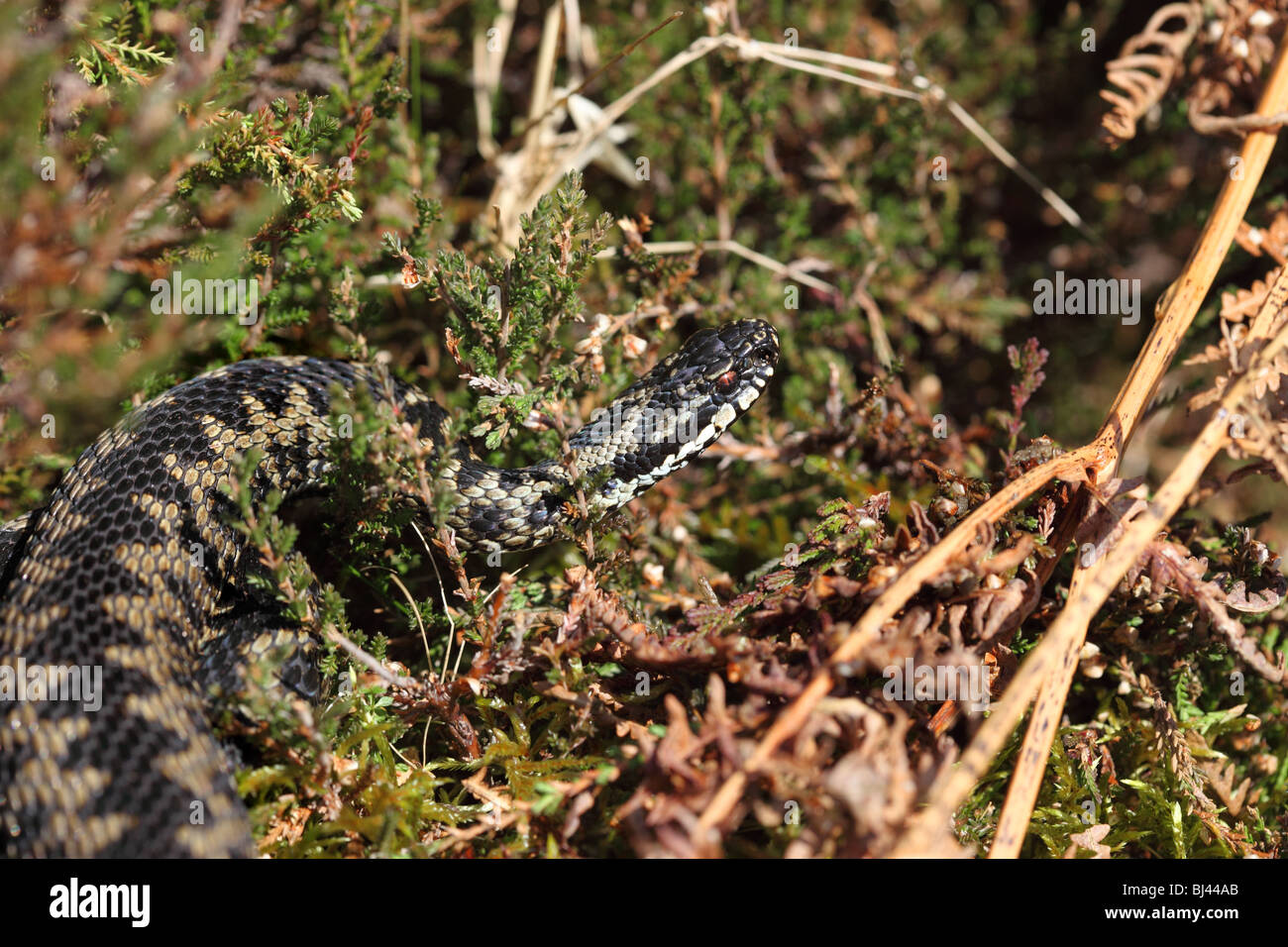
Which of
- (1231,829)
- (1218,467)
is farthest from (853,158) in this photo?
(1231,829)

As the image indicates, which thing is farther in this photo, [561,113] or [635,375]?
[561,113]

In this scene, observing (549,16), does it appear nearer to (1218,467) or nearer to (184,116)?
(184,116)

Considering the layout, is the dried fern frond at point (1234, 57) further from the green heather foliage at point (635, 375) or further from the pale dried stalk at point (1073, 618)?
the pale dried stalk at point (1073, 618)

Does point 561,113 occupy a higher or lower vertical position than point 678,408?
higher

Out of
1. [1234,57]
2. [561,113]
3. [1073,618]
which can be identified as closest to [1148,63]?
[1234,57]

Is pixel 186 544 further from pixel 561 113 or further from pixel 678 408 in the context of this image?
pixel 561 113

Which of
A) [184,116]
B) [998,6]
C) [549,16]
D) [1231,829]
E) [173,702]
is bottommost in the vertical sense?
[1231,829]
